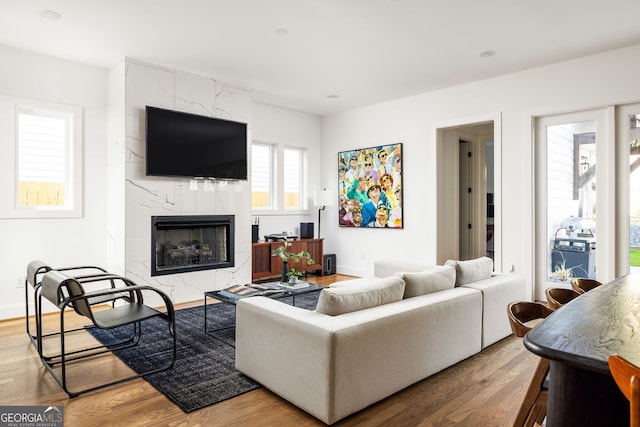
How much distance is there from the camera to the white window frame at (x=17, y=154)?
13.5ft

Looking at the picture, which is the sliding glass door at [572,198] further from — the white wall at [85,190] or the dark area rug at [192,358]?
the white wall at [85,190]

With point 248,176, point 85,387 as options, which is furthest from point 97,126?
point 85,387

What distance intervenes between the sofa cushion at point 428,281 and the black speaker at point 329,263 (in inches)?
147

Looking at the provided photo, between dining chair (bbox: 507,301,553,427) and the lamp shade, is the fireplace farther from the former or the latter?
dining chair (bbox: 507,301,553,427)

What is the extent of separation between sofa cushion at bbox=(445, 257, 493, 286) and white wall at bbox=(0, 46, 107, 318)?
3.96m

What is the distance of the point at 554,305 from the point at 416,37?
287 centimetres

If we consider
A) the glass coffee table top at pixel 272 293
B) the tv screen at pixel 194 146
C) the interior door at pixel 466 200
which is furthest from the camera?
the interior door at pixel 466 200

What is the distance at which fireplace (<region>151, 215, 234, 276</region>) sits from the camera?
15.7 feet

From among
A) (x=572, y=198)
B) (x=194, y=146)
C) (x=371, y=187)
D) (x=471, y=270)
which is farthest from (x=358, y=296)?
(x=371, y=187)

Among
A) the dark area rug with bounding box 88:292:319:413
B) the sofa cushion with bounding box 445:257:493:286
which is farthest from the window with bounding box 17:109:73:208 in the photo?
the sofa cushion with bounding box 445:257:493:286

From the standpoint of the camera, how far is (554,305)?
2.00m

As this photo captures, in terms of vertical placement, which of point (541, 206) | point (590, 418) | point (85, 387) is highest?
Answer: point (541, 206)

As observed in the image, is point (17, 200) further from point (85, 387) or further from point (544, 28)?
point (544, 28)

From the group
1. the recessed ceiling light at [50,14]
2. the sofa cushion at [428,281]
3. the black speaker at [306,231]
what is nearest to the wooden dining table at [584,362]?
the sofa cushion at [428,281]
